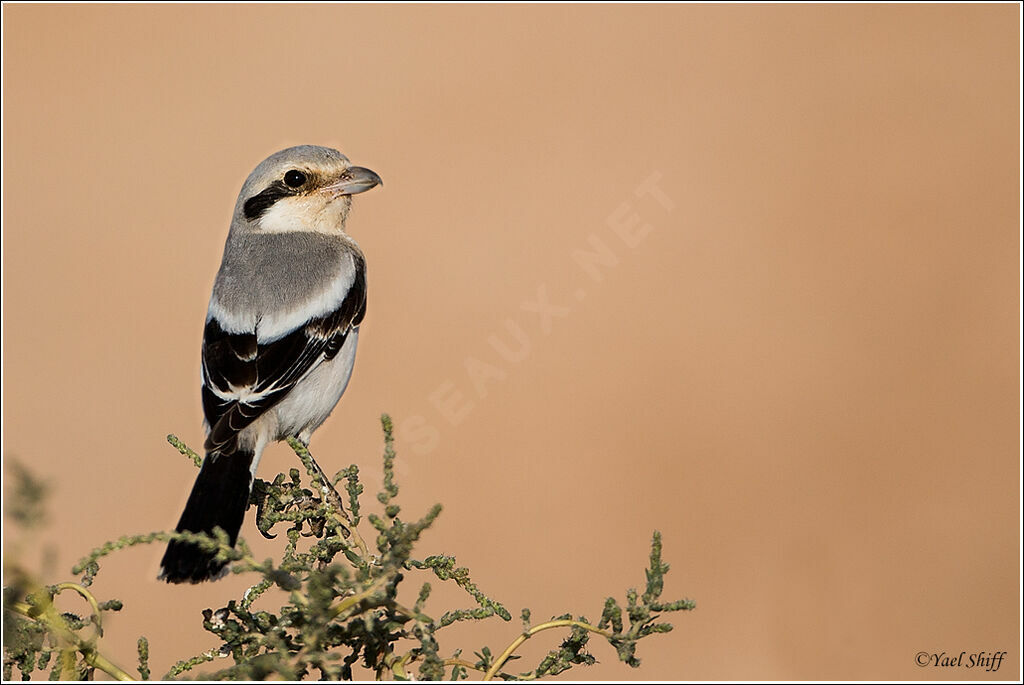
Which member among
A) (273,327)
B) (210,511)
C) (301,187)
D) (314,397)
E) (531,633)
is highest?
(301,187)

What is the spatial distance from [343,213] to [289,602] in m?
2.25

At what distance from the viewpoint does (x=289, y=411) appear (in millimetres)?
2957

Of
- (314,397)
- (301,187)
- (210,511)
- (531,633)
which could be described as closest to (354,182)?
(301,187)

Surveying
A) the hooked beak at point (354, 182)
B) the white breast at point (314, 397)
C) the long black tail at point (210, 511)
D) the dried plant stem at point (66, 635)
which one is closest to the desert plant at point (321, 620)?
the dried plant stem at point (66, 635)

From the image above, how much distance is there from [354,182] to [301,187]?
0.60 feet

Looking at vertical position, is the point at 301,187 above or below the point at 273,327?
above

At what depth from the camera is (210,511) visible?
243cm

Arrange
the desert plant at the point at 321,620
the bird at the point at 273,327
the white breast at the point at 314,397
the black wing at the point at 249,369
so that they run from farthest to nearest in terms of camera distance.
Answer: the white breast at the point at 314,397 → the black wing at the point at 249,369 → the bird at the point at 273,327 → the desert plant at the point at 321,620

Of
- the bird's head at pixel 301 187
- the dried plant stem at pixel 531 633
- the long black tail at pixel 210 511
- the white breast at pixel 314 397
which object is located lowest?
the dried plant stem at pixel 531 633

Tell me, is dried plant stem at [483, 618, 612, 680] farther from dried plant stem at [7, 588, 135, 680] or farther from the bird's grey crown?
the bird's grey crown

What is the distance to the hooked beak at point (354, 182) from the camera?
11.1 ft

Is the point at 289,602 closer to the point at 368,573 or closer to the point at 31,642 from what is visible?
the point at 368,573

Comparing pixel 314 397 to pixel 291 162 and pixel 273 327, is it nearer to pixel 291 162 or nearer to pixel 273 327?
pixel 273 327

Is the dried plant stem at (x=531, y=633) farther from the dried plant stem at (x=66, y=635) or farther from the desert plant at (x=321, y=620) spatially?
the dried plant stem at (x=66, y=635)
